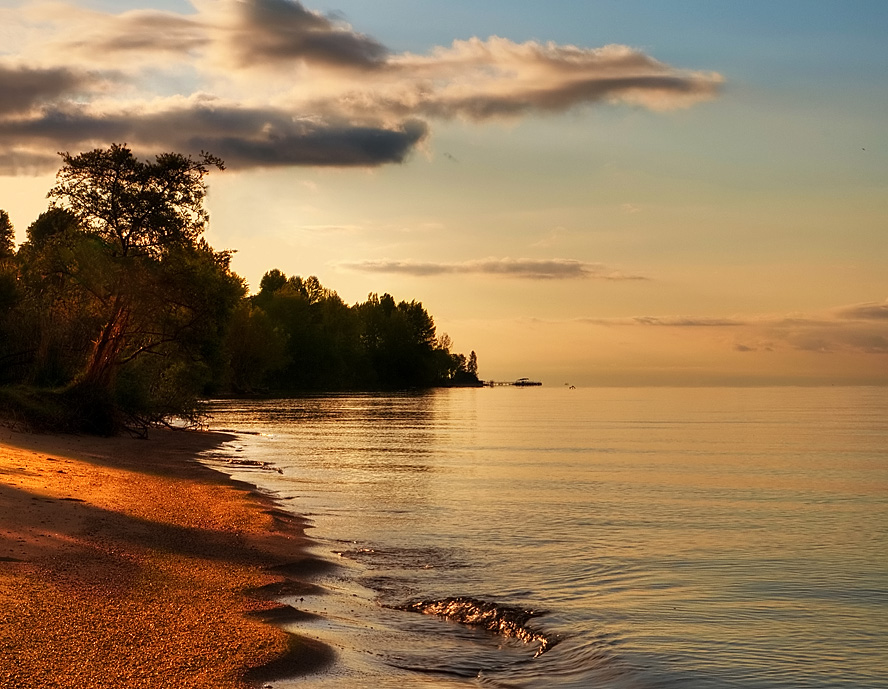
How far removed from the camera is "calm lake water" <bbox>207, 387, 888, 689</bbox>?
41.1ft

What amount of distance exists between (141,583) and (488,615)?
5.64 m

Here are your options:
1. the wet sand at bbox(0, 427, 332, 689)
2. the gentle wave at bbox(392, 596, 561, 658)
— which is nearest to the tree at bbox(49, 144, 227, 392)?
the wet sand at bbox(0, 427, 332, 689)

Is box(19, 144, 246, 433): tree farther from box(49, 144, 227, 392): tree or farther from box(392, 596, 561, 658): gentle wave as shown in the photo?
box(392, 596, 561, 658): gentle wave

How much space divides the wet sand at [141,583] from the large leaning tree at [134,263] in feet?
73.4

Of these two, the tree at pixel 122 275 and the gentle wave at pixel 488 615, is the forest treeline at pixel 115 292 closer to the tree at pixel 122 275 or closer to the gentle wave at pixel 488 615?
the tree at pixel 122 275

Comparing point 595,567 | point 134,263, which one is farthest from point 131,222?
point 595,567

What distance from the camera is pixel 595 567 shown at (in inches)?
773

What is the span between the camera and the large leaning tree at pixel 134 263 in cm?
4794

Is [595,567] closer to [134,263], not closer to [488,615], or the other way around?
[488,615]

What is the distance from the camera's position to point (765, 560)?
21406mm

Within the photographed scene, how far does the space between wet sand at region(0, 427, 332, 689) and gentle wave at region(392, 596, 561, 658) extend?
227 centimetres

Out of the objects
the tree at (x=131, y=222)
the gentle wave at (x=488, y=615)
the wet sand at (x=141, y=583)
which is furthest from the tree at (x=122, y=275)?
the gentle wave at (x=488, y=615)

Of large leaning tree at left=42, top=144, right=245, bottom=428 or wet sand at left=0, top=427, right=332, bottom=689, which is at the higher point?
large leaning tree at left=42, top=144, right=245, bottom=428

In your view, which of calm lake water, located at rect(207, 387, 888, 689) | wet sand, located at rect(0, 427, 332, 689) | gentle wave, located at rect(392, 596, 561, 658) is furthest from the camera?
gentle wave, located at rect(392, 596, 561, 658)
